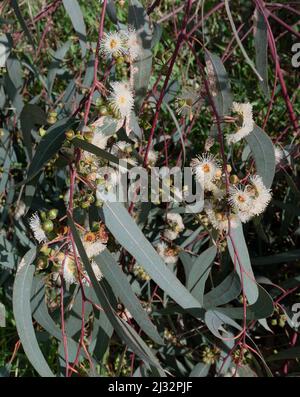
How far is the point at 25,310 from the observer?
122 cm

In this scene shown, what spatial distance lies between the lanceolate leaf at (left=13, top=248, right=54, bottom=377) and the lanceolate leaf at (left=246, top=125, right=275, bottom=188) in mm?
587

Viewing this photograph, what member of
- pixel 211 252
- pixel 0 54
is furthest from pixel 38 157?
pixel 211 252

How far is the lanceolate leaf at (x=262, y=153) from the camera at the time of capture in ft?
4.28

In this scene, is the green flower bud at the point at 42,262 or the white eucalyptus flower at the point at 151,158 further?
the white eucalyptus flower at the point at 151,158

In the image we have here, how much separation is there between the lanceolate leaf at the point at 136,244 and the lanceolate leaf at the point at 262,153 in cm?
36

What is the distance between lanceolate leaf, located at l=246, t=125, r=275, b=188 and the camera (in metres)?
1.30

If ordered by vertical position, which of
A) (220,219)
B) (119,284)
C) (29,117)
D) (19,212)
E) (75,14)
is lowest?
(119,284)

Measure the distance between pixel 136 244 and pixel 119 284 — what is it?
0.13 meters

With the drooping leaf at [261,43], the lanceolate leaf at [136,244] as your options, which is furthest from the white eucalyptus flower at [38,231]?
the drooping leaf at [261,43]

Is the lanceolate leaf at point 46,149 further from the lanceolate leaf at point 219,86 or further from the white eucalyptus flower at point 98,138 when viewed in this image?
the lanceolate leaf at point 219,86

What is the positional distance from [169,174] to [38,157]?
41 cm

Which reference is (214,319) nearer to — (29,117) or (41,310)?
(41,310)

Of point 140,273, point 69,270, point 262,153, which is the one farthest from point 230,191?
point 140,273

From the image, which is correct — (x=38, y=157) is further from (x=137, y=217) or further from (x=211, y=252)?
(x=211, y=252)
